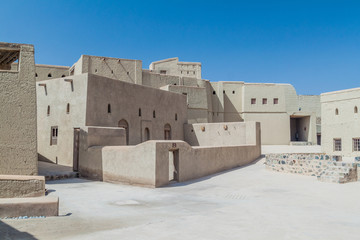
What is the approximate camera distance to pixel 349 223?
704 centimetres

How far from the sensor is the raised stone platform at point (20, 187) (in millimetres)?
8828

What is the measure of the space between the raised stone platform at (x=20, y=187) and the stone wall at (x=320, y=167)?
34.6 feet

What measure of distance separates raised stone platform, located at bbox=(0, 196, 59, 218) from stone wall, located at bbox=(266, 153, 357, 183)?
10376 millimetres

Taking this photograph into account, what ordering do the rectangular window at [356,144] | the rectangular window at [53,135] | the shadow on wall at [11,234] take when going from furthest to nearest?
1. the rectangular window at [356,144]
2. the rectangular window at [53,135]
3. the shadow on wall at [11,234]

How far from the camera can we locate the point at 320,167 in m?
13.9

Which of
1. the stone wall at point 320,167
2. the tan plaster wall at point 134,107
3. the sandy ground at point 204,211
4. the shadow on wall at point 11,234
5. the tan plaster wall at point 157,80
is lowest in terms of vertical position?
the sandy ground at point 204,211

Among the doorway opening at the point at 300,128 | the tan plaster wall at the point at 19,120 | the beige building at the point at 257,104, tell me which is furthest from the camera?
the doorway opening at the point at 300,128

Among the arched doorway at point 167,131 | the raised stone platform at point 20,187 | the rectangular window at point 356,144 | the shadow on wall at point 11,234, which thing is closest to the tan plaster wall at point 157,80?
the arched doorway at point 167,131

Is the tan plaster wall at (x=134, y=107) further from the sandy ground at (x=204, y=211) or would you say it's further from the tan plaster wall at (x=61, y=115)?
the sandy ground at (x=204, y=211)

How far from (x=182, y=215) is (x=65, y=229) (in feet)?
9.03

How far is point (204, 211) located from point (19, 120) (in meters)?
7.59

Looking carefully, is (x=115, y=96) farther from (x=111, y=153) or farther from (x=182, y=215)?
(x=182, y=215)

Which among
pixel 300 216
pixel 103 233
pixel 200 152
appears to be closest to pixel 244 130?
pixel 200 152

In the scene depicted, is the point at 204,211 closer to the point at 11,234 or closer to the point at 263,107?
the point at 11,234
